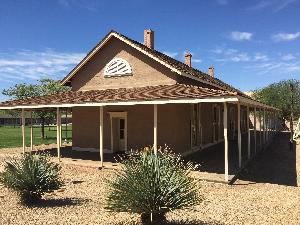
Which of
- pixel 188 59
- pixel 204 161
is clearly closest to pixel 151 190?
pixel 204 161

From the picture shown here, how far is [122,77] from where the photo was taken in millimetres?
18578

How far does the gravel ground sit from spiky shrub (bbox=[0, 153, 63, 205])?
39 centimetres

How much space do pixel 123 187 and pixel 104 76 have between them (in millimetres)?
13751

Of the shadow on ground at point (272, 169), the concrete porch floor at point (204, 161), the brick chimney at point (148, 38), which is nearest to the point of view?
the shadow on ground at point (272, 169)

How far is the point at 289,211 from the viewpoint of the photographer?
322 inches

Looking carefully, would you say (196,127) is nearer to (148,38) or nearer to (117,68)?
(117,68)

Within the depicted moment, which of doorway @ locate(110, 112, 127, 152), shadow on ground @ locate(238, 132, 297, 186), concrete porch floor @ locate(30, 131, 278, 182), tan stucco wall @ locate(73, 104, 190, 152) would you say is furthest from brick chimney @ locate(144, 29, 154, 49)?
shadow on ground @ locate(238, 132, 297, 186)

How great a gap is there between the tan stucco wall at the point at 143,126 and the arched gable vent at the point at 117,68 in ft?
7.06

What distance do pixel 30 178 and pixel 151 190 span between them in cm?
420

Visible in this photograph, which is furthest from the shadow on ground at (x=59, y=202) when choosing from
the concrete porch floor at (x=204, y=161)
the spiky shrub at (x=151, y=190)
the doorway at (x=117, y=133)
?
the doorway at (x=117, y=133)

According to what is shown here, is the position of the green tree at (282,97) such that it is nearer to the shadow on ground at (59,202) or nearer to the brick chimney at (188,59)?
the brick chimney at (188,59)

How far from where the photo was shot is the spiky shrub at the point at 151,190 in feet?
19.6

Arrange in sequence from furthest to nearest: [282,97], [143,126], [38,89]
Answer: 1. [282,97]
2. [38,89]
3. [143,126]

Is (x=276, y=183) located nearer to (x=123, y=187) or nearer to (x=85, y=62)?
(x=123, y=187)
